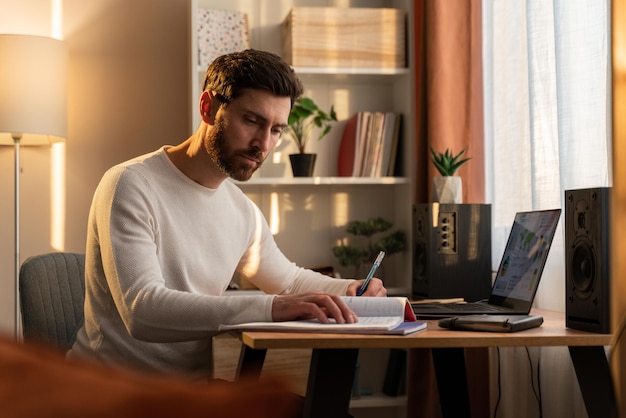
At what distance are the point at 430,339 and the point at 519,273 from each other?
0.61 m

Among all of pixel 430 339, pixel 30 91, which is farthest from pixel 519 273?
pixel 30 91

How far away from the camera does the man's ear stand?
6.43 feet

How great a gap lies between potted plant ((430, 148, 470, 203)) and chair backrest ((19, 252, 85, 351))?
1.06 m

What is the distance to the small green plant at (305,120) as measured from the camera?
9.92ft

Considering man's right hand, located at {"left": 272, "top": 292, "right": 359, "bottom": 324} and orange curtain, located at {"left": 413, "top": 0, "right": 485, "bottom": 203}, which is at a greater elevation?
orange curtain, located at {"left": 413, "top": 0, "right": 485, "bottom": 203}

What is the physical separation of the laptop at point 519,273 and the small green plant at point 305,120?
1163mm

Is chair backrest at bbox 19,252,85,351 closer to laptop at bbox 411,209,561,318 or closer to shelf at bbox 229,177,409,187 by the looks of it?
laptop at bbox 411,209,561,318

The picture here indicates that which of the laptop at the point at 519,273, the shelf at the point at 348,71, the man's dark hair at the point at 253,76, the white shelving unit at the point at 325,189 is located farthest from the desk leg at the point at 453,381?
the shelf at the point at 348,71

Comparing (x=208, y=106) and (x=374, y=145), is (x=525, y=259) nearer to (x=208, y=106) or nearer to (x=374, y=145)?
(x=208, y=106)

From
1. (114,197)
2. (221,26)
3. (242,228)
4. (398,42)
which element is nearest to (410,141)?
(398,42)

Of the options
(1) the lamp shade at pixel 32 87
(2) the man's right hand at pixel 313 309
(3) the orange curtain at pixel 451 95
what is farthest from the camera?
(1) the lamp shade at pixel 32 87

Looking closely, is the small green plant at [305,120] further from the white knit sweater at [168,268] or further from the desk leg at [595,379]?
the desk leg at [595,379]

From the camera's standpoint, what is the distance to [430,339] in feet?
4.55

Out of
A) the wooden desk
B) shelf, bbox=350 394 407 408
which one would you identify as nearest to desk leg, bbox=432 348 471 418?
the wooden desk
